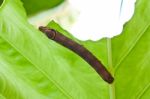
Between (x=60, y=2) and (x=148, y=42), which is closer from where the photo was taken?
(x=148, y=42)

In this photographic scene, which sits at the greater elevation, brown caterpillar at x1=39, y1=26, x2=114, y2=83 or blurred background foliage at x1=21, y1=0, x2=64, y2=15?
blurred background foliage at x1=21, y1=0, x2=64, y2=15

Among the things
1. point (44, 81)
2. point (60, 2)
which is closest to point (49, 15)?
point (60, 2)

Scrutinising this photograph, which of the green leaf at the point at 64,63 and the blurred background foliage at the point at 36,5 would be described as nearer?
the green leaf at the point at 64,63

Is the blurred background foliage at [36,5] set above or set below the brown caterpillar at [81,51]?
above

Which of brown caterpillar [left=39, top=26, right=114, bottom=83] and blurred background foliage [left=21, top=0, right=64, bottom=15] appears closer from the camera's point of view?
brown caterpillar [left=39, top=26, right=114, bottom=83]

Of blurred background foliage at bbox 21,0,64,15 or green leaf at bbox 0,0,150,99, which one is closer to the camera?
green leaf at bbox 0,0,150,99

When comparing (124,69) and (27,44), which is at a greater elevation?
(27,44)

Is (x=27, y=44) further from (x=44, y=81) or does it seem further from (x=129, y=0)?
(x=129, y=0)

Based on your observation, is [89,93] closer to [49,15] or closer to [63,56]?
[63,56]
